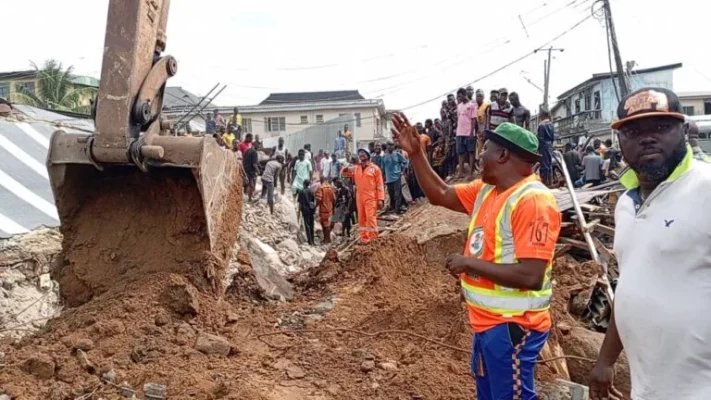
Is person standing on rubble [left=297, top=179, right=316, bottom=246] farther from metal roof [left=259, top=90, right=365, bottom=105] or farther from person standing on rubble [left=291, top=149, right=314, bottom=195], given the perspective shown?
metal roof [left=259, top=90, right=365, bottom=105]

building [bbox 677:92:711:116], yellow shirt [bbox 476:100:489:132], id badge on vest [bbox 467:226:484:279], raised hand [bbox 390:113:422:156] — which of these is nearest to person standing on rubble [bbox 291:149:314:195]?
yellow shirt [bbox 476:100:489:132]

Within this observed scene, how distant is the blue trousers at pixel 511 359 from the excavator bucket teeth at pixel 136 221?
278 centimetres

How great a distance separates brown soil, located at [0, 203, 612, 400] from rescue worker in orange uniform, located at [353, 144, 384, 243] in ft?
14.2

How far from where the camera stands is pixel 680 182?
80.7 inches

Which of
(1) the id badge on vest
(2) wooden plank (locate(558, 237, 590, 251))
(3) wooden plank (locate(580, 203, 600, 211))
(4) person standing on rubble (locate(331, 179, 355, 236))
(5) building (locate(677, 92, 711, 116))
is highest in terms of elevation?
(5) building (locate(677, 92, 711, 116))

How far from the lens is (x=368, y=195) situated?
34.3 ft

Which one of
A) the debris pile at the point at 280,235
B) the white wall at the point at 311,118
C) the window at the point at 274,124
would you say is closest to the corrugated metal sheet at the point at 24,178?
the debris pile at the point at 280,235

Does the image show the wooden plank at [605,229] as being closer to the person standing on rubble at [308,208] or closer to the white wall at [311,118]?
the person standing on rubble at [308,208]

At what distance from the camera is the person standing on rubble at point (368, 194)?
1045 cm

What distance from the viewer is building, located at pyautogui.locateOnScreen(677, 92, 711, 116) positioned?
106ft

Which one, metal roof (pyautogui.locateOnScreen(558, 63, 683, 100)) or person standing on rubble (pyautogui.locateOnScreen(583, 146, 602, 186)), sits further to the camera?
metal roof (pyautogui.locateOnScreen(558, 63, 683, 100))

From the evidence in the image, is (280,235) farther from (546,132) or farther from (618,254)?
(618,254)

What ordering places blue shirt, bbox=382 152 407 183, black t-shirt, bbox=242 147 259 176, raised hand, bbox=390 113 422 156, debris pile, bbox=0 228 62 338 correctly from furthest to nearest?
1. black t-shirt, bbox=242 147 259 176
2. blue shirt, bbox=382 152 407 183
3. debris pile, bbox=0 228 62 338
4. raised hand, bbox=390 113 422 156

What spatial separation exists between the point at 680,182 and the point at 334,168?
624 inches
